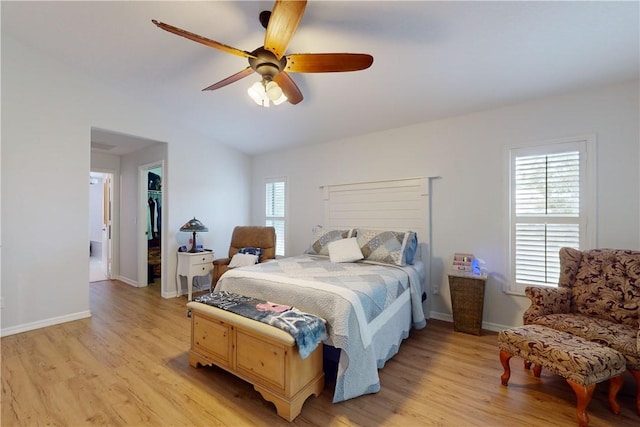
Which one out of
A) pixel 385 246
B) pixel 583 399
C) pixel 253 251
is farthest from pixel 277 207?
pixel 583 399

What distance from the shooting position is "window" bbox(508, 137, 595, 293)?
101 inches

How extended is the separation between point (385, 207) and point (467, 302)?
56.0 inches

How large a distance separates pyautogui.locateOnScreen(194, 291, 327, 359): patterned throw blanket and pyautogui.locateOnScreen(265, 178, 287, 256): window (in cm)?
263

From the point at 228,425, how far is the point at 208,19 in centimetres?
296

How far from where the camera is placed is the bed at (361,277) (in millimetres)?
1873

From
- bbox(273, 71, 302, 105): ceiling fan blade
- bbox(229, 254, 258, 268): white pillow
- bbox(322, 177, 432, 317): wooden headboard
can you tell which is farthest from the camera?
bbox(229, 254, 258, 268): white pillow

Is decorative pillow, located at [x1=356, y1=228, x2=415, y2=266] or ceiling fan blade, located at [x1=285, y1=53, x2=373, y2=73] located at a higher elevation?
ceiling fan blade, located at [x1=285, y1=53, x2=373, y2=73]

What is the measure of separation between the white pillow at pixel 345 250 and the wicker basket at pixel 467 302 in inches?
40.2

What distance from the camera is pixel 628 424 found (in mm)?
1680

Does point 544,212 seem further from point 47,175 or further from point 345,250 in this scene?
point 47,175

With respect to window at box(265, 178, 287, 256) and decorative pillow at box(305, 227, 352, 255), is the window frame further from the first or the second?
decorative pillow at box(305, 227, 352, 255)

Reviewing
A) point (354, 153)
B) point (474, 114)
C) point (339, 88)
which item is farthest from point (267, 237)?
point (474, 114)

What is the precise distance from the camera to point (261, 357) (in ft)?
5.97

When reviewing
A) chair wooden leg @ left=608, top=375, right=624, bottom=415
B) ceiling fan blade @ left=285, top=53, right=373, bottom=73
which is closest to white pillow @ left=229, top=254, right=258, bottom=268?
ceiling fan blade @ left=285, top=53, right=373, bottom=73
